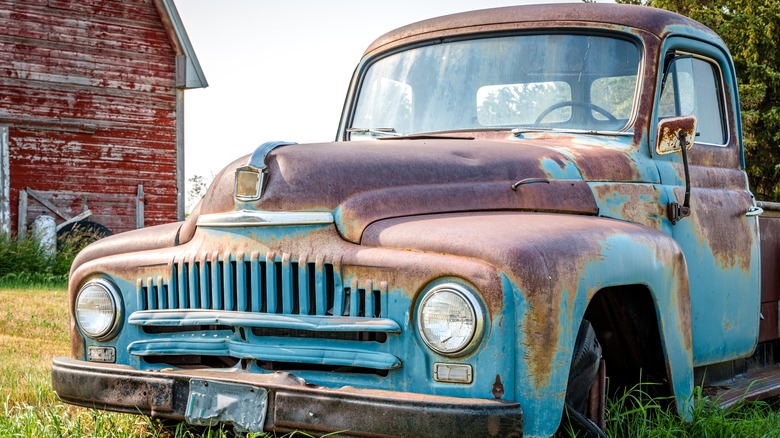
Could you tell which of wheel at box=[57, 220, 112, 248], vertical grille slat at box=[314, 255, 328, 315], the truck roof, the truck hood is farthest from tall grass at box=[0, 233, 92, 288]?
vertical grille slat at box=[314, 255, 328, 315]

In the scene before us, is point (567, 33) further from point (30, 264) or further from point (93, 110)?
point (93, 110)

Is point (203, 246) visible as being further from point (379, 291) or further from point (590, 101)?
point (590, 101)

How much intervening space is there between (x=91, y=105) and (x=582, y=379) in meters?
15.6

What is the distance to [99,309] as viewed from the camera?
3.61 m

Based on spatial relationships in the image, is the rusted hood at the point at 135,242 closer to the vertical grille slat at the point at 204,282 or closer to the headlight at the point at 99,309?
the headlight at the point at 99,309

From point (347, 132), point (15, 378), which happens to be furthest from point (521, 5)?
point (15, 378)

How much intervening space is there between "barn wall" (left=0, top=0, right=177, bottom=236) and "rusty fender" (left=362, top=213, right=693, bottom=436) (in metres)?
15.0

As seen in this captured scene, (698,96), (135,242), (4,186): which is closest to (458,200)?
(135,242)

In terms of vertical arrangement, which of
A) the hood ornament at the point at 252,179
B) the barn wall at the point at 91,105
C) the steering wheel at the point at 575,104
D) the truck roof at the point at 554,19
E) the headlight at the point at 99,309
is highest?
the barn wall at the point at 91,105

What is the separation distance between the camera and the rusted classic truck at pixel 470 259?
9.24 feet

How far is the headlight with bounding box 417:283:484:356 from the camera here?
2773mm

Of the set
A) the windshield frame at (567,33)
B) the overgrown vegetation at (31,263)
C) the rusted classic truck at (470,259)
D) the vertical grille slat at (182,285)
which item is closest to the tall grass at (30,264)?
the overgrown vegetation at (31,263)

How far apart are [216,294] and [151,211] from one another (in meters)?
15.5

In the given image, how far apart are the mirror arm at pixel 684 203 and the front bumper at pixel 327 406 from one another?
1.56 metres
